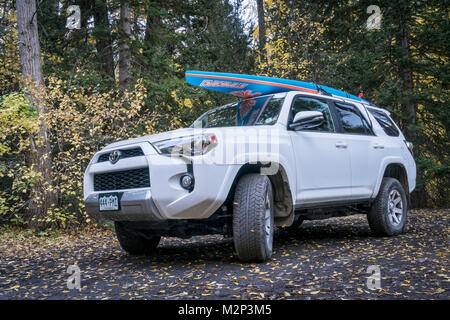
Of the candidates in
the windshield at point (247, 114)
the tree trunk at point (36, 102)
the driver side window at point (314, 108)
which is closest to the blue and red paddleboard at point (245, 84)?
the windshield at point (247, 114)

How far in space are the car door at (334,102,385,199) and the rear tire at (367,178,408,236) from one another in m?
0.29

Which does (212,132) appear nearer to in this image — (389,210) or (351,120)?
(351,120)

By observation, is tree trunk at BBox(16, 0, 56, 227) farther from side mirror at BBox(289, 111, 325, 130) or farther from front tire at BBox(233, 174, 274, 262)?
side mirror at BBox(289, 111, 325, 130)

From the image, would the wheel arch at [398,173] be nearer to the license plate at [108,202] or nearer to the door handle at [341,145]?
the door handle at [341,145]

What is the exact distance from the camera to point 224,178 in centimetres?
405

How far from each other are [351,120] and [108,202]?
3649 mm

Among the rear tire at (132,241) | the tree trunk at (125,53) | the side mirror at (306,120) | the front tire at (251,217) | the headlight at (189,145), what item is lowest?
the rear tire at (132,241)

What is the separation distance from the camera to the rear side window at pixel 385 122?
265 inches

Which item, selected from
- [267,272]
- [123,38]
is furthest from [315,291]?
[123,38]

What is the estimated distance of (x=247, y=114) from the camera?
5332 millimetres

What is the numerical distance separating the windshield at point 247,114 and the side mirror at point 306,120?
0.83 ft

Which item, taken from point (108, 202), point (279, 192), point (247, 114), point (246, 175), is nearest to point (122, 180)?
point (108, 202)

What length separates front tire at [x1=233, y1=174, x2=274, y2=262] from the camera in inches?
161
